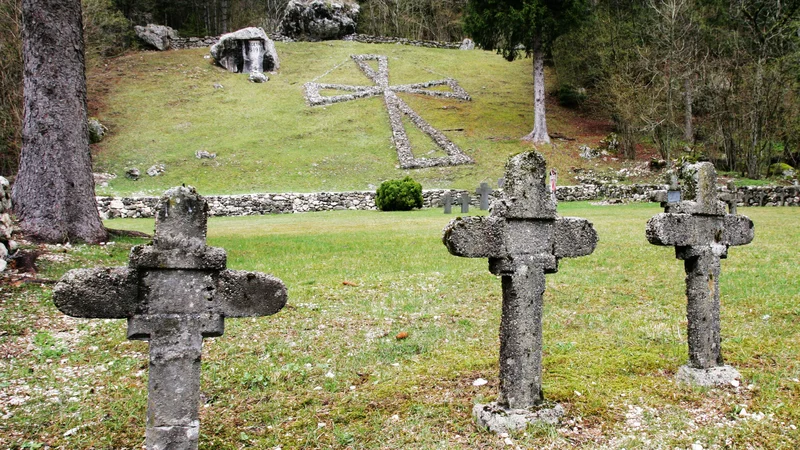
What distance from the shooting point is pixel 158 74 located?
39562 mm

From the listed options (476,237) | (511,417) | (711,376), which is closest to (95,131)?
(476,237)

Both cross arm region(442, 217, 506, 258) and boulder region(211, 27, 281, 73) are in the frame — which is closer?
cross arm region(442, 217, 506, 258)

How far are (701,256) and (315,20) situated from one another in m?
50.8

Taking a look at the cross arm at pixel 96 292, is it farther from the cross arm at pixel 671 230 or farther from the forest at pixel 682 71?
the forest at pixel 682 71

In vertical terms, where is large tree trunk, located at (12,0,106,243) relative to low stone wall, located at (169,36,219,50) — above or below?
below

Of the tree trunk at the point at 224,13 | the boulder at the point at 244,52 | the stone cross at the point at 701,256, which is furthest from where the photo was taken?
the tree trunk at the point at 224,13

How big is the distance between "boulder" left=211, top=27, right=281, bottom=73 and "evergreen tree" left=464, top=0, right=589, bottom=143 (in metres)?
17.3

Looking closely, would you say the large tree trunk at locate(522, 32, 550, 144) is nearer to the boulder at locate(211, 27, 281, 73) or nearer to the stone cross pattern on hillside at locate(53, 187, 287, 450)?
the boulder at locate(211, 27, 281, 73)

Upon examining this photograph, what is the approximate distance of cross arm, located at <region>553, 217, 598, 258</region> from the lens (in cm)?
376

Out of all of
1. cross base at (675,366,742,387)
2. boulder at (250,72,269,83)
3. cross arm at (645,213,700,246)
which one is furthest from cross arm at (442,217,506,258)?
boulder at (250,72,269,83)

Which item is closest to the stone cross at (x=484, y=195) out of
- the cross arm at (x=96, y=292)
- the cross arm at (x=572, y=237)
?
the cross arm at (x=572, y=237)

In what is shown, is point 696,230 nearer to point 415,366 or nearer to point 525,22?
point 415,366

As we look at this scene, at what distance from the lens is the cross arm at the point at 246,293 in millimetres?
2875

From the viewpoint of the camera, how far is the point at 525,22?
92.6 ft
